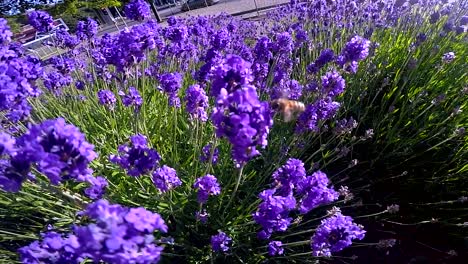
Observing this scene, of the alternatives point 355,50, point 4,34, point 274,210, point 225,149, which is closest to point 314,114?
point 355,50

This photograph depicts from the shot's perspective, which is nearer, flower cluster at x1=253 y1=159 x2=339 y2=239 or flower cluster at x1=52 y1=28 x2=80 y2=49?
flower cluster at x1=253 y1=159 x2=339 y2=239

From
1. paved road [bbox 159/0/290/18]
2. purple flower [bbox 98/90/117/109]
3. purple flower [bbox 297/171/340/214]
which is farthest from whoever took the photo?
paved road [bbox 159/0/290/18]

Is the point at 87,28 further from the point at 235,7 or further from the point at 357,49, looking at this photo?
the point at 235,7

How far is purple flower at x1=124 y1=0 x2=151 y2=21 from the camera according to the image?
128 inches

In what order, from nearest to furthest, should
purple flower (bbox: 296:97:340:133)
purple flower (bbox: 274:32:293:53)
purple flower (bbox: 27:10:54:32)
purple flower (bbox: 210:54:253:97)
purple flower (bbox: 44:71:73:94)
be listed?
1. purple flower (bbox: 210:54:253:97)
2. purple flower (bbox: 296:97:340:133)
3. purple flower (bbox: 274:32:293:53)
4. purple flower (bbox: 44:71:73:94)
5. purple flower (bbox: 27:10:54:32)

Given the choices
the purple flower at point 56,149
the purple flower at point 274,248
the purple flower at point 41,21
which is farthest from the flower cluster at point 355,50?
the purple flower at point 41,21

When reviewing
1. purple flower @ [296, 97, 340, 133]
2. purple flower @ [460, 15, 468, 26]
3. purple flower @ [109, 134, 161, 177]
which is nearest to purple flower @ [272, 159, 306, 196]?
purple flower @ [296, 97, 340, 133]

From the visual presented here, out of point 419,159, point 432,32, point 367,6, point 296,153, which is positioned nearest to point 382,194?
point 419,159

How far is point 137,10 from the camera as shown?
326 cm

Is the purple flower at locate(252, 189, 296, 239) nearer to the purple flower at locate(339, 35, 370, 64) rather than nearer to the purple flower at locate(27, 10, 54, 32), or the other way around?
the purple flower at locate(339, 35, 370, 64)

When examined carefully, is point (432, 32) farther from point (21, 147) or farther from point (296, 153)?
point (21, 147)

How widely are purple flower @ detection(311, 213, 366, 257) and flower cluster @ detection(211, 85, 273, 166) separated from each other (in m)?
0.69

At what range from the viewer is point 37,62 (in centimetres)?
293

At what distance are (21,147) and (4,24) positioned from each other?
5.03 feet
